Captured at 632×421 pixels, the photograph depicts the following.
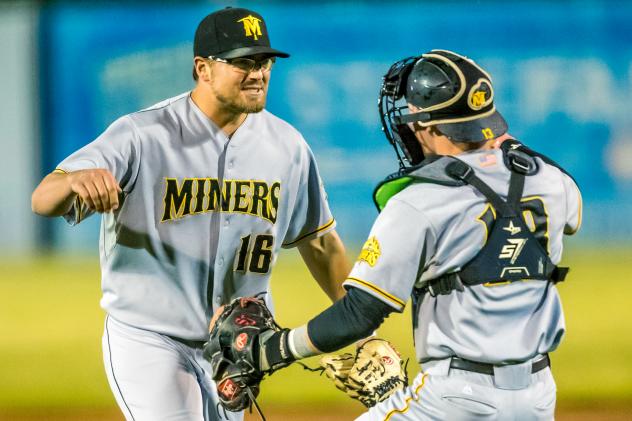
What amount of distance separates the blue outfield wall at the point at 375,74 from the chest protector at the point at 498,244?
345 inches

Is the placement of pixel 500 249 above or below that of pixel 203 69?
below

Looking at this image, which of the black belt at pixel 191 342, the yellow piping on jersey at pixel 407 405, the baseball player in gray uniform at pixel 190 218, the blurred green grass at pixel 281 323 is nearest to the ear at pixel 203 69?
the baseball player in gray uniform at pixel 190 218

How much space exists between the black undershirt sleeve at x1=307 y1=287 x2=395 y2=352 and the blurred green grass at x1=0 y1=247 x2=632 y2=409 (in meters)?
4.21

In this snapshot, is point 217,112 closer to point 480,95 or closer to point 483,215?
point 480,95

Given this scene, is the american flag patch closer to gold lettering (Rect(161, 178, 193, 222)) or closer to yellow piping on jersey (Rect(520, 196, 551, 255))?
yellow piping on jersey (Rect(520, 196, 551, 255))

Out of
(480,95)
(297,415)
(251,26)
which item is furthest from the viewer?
(297,415)

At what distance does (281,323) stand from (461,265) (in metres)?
6.23

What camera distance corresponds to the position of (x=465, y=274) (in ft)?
10.2

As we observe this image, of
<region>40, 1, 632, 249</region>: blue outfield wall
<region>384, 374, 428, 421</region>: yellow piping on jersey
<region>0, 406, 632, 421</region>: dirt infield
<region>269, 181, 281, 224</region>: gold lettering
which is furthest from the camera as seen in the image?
<region>40, 1, 632, 249</region>: blue outfield wall

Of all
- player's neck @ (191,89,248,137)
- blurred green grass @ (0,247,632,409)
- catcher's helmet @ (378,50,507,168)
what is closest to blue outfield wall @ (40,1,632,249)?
blurred green grass @ (0,247,632,409)

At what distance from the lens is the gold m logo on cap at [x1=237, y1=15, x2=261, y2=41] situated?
13.3 ft

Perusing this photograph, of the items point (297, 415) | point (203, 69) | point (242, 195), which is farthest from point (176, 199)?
point (297, 415)

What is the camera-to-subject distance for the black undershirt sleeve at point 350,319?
3.13 meters

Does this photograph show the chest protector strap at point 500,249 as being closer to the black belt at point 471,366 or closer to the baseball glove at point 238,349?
the black belt at point 471,366
